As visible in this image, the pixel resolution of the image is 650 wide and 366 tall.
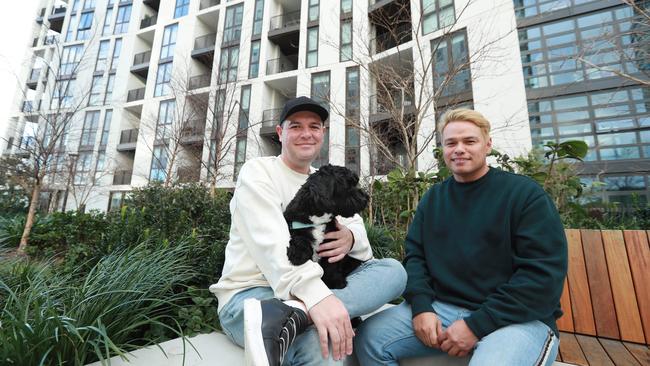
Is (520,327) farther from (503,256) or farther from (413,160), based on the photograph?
(413,160)

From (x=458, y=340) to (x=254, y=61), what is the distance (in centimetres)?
1993

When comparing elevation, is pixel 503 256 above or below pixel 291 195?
below

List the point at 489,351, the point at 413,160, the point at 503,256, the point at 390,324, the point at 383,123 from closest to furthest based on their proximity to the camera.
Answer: the point at 489,351
the point at 503,256
the point at 390,324
the point at 413,160
the point at 383,123

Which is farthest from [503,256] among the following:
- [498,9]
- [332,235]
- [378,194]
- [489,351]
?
[498,9]

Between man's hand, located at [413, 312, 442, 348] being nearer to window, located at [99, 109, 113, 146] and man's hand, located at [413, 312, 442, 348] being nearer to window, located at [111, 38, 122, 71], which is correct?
window, located at [99, 109, 113, 146]

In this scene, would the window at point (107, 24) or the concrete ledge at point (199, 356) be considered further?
the window at point (107, 24)

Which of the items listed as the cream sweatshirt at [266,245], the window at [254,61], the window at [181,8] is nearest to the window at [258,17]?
the window at [254,61]

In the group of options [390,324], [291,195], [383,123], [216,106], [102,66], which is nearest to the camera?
[390,324]

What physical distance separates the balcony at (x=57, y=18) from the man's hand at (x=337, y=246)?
40163mm

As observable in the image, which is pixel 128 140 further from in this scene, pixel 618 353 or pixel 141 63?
pixel 618 353

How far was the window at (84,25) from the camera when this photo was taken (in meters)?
25.0

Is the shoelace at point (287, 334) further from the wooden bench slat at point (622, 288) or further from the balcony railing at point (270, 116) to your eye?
the balcony railing at point (270, 116)

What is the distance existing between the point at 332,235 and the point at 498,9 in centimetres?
1259

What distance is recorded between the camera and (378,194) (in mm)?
5906
